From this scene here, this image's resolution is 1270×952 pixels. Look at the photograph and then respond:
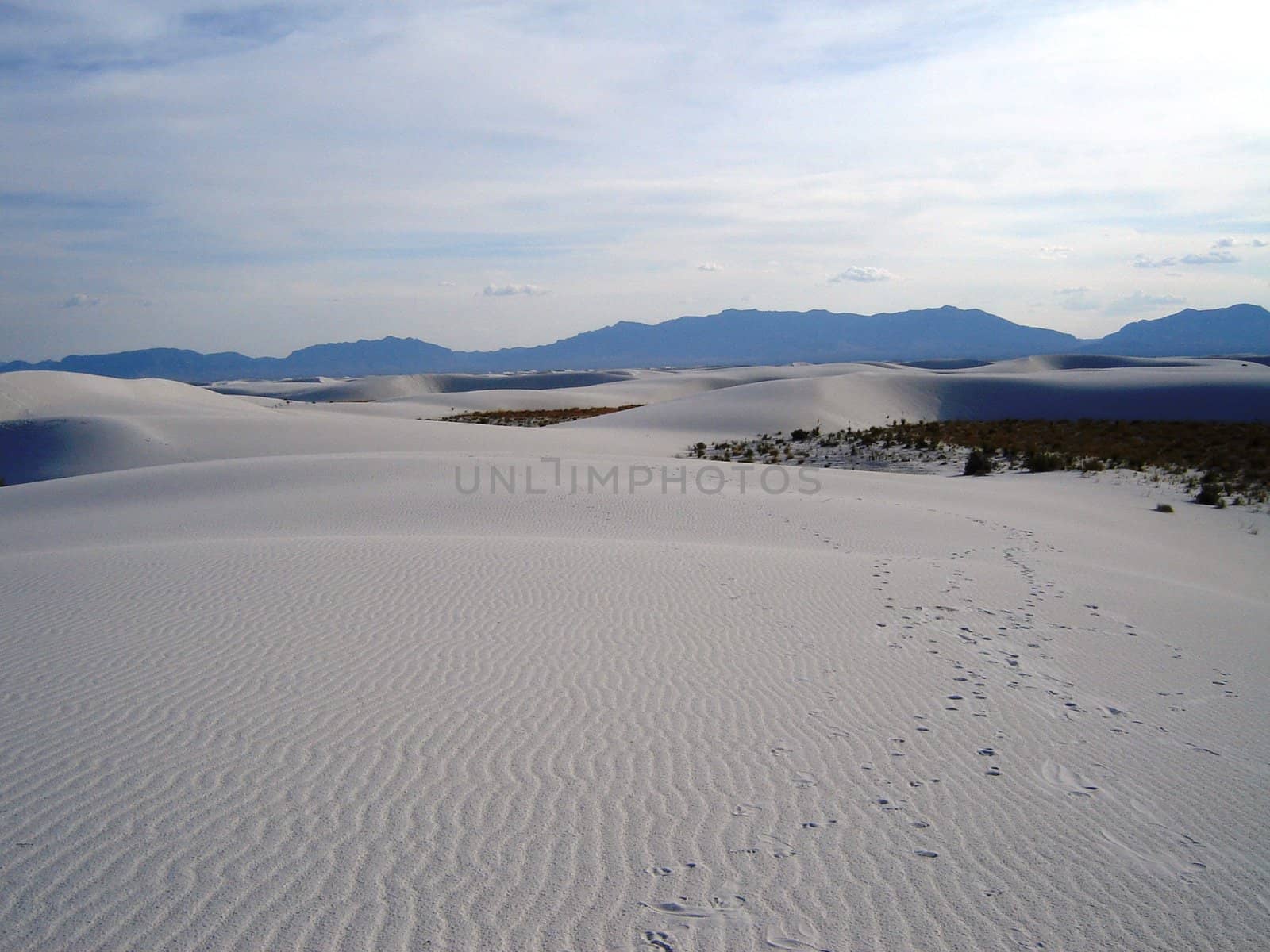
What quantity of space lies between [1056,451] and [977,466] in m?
3.67

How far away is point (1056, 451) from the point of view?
882 inches

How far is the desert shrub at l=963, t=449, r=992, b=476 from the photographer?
20.2 meters

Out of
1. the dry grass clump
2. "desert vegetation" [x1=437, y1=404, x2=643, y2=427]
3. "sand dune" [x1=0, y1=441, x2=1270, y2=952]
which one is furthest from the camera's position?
"desert vegetation" [x1=437, y1=404, x2=643, y2=427]

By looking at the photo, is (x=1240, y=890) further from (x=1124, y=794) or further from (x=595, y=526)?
(x=595, y=526)

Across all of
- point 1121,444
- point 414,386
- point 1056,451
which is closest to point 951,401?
point 1121,444

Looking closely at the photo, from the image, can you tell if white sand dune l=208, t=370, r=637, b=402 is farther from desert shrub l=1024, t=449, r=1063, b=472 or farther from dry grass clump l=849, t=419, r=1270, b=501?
desert shrub l=1024, t=449, r=1063, b=472

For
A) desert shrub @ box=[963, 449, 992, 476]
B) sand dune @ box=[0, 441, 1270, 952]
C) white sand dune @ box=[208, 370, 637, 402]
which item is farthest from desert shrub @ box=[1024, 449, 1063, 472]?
white sand dune @ box=[208, 370, 637, 402]

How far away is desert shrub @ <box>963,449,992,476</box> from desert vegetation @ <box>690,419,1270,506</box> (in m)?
0.03

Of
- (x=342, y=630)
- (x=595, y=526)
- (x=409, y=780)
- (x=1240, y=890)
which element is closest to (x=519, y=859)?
(x=409, y=780)

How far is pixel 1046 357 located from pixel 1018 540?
3902 inches

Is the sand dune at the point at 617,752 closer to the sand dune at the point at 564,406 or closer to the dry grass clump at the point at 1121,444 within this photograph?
the dry grass clump at the point at 1121,444

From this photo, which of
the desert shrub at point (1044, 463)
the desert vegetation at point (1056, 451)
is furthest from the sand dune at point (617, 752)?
the desert shrub at point (1044, 463)

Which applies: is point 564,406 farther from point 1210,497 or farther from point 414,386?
point 414,386

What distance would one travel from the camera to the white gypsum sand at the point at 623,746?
2.90 metres
